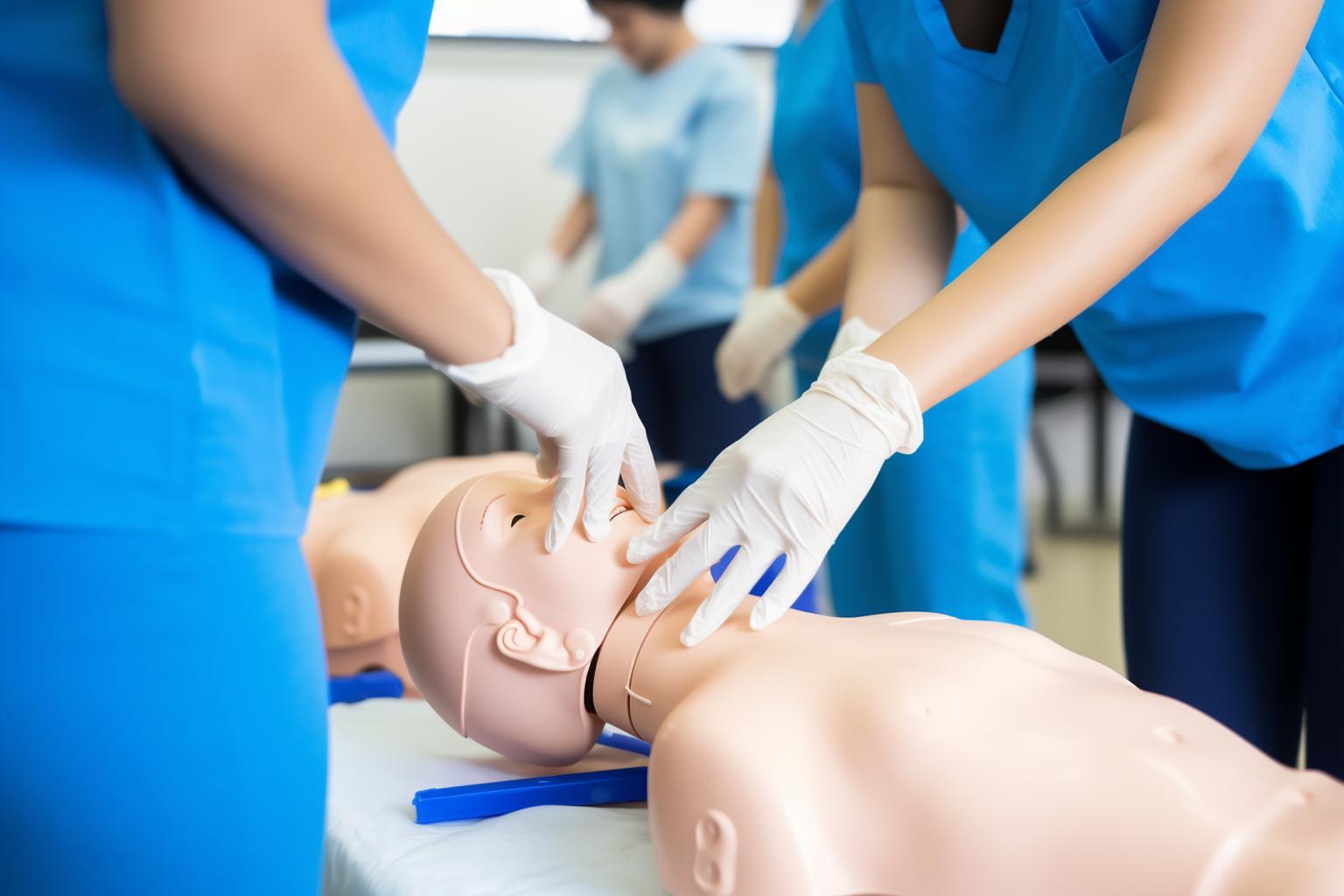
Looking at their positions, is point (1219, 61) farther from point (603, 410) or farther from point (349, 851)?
point (349, 851)

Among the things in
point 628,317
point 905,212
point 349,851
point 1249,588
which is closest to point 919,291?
point 905,212

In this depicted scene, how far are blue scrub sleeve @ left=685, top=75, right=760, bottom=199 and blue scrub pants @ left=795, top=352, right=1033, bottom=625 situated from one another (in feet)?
3.84

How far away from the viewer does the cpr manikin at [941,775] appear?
0.75 metres

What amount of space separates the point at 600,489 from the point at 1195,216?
55 centimetres

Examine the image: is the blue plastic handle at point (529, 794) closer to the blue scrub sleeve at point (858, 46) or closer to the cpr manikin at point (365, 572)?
the cpr manikin at point (365, 572)

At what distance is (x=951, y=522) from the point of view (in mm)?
1778

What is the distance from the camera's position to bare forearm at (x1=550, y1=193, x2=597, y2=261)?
3428 mm

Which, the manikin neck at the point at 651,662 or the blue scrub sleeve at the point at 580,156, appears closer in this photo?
the manikin neck at the point at 651,662

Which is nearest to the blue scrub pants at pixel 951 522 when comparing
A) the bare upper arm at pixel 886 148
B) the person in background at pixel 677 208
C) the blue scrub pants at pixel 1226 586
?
the bare upper arm at pixel 886 148

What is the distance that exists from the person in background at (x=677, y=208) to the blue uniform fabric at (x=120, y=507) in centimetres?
211

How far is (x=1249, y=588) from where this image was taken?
1149 millimetres

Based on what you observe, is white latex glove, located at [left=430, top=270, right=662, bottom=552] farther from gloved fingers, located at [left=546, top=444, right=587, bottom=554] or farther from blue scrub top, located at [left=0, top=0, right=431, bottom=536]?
blue scrub top, located at [left=0, top=0, right=431, bottom=536]

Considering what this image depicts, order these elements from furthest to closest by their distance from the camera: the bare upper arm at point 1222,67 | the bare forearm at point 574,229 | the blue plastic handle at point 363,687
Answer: the bare forearm at point 574,229 < the blue plastic handle at point 363,687 < the bare upper arm at point 1222,67

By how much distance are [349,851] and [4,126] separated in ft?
2.22
